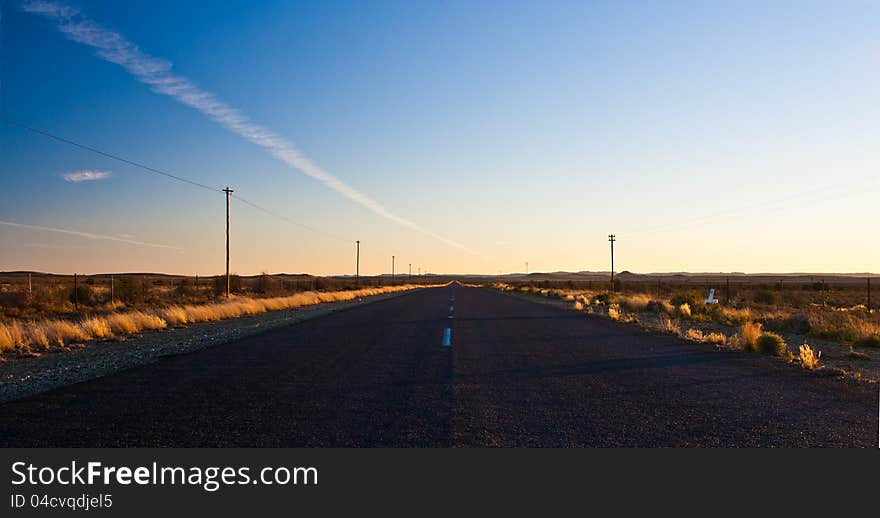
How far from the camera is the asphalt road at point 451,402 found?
18.8 feet

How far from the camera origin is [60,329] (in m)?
16.2

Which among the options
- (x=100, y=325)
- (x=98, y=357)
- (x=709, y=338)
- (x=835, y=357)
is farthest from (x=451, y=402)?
(x=100, y=325)

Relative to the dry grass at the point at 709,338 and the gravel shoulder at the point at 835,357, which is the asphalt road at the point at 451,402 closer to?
the gravel shoulder at the point at 835,357

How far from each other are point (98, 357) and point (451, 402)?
9003 millimetres

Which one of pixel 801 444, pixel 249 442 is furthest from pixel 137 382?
pixel 801 444

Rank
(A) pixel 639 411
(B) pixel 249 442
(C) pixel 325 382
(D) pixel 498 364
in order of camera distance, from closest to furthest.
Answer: (B) pixel 249 442
(A) pixel 639 411
(C) pixel 325 382
(D) pixel 498 364

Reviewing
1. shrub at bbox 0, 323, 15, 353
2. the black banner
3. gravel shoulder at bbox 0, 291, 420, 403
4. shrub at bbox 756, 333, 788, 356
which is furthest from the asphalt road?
shrub at bbox 0, 323, 15, 353

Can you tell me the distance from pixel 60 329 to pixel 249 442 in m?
13.7

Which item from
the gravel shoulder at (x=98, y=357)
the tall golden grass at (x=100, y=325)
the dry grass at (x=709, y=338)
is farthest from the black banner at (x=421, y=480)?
the tall golden grass at (x=100, y=325)

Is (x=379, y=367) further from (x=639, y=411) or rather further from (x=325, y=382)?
(x=639, y=411)

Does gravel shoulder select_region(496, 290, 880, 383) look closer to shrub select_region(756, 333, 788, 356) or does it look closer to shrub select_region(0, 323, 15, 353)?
shrub select_region(756, 333, 788, 356)

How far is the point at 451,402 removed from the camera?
7438 millimetres

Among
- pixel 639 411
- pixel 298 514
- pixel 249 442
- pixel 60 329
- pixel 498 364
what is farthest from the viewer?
pixel 60 329

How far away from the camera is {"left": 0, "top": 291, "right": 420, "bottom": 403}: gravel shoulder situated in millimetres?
9320
